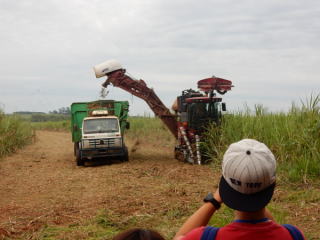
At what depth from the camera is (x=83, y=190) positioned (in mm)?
10656

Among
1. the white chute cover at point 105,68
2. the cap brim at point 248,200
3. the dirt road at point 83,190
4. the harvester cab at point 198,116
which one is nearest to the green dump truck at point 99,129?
the dirt road at point 83,190

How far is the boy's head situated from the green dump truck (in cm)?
1400

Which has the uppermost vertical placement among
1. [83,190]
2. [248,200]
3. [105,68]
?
[105,68]

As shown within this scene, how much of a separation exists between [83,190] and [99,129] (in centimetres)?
607

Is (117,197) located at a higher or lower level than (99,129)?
lower

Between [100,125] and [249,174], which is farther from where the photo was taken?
[100,125]

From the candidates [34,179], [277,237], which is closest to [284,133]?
[34,179]

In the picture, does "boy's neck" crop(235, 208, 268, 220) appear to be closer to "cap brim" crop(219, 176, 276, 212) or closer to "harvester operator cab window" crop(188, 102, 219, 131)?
"cap brim" crop(219, 176, 276, 212)

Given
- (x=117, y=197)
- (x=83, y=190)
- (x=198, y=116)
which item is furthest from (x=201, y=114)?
(x=117, y=197)

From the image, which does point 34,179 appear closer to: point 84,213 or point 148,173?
point 148,173

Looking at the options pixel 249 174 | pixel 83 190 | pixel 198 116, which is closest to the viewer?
pixel 249 174

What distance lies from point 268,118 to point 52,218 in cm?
754

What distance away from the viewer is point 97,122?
16703 millimetres

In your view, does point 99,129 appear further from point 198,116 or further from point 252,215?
point 252,215
